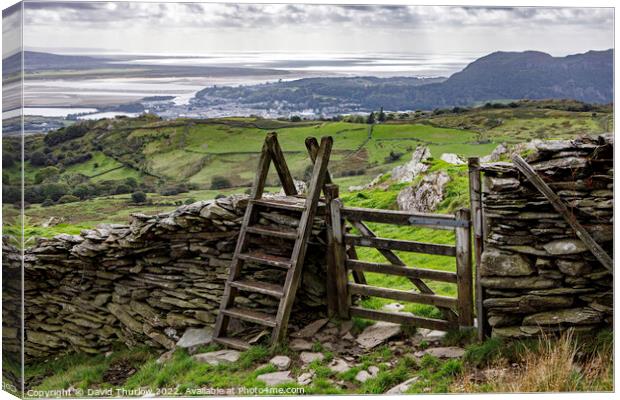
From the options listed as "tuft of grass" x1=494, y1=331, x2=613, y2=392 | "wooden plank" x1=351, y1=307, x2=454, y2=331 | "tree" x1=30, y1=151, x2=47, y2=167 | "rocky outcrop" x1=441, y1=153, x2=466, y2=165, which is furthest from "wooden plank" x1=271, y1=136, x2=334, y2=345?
"tree" x1=30, y1=151, x2=47, y2=167

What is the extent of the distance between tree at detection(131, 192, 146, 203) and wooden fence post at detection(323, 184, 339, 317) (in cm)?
240

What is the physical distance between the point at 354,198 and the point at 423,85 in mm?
2296

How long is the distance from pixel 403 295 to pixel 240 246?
2.04 m

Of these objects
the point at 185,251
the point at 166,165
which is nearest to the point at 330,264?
the point at 185,251

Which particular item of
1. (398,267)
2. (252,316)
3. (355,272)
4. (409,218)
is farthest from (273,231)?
(409,218)

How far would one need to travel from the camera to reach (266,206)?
10703 millimetres

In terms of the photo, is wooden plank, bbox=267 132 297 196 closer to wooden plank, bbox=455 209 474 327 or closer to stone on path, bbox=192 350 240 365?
stone on path, bbox=192 350 240 365

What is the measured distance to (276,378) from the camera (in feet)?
30.8

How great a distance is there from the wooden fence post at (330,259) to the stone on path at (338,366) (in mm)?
1049

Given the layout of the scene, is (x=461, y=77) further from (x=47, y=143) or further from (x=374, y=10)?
(x=47, y=143)

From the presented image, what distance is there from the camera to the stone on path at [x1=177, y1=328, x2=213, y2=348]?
10508 mm

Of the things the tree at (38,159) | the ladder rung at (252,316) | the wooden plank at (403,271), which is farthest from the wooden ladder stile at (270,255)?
the tree at (38,159)

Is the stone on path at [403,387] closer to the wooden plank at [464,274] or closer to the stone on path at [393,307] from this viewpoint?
the wooden plank at [464,274]

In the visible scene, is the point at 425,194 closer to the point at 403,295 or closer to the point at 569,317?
the point at 403,295
